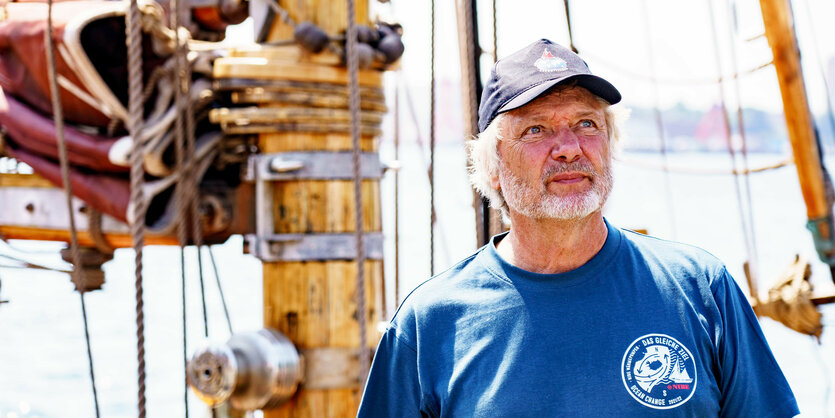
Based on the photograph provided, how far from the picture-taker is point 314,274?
3.57 metres

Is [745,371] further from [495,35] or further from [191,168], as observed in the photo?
[191,168]

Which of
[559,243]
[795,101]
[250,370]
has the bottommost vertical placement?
[250,370]

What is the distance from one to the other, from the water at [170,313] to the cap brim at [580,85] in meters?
2.32

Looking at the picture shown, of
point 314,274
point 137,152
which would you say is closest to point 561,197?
point 137,152

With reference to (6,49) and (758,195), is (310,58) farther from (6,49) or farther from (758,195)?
(758,195)

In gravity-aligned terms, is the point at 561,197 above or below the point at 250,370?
above

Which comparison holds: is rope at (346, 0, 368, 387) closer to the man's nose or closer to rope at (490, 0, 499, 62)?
rope at (490, 0, 499, 62)

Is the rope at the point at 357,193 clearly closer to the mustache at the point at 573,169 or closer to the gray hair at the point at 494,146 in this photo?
the gray hair at the point at 494,146

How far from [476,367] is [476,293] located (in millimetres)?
132

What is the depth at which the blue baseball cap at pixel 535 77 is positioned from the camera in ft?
5.68

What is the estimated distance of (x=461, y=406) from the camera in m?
1.68

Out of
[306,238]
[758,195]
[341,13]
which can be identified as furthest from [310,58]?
[758,195]

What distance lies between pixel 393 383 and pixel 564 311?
32 centimetres

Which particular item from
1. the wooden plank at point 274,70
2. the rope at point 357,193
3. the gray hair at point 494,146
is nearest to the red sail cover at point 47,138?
the wooden plank at point 274,70
